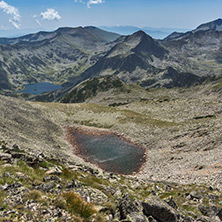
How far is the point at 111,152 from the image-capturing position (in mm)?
56344

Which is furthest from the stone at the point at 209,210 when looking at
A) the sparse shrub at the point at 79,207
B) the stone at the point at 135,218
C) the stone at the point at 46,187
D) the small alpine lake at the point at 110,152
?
the small alpine lake at the point at 110,152

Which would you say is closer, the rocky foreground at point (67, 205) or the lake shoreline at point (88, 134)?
the rocky foreground at point (67, 205)

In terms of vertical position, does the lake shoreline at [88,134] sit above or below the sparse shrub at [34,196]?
below

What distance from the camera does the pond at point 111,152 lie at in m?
48.7

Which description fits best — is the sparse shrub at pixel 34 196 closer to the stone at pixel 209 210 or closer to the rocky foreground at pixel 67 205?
the rocky foreground at pixel 67 205

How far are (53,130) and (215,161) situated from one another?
51.2 m

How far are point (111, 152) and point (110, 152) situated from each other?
0.30 m

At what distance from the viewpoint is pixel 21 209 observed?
10.8 m

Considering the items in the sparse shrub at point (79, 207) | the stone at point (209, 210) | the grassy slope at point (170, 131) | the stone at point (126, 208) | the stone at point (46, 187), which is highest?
the sparse shrub at point (79, 207)

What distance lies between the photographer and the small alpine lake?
48688 mm

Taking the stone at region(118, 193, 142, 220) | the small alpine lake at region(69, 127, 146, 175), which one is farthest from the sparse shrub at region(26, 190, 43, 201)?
the small alpine lake at region(69, 127, 146, 175)

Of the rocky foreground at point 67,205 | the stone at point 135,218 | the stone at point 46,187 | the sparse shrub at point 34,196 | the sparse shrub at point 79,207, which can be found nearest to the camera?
the rocky foreground at point 67,205

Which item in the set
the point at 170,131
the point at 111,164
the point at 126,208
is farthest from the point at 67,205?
the point at 170,131

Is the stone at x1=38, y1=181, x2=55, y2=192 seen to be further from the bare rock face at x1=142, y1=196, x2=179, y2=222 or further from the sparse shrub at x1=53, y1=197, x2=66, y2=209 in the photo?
the bare rock face at x1=142, y1=196, x2=179, y2=222
